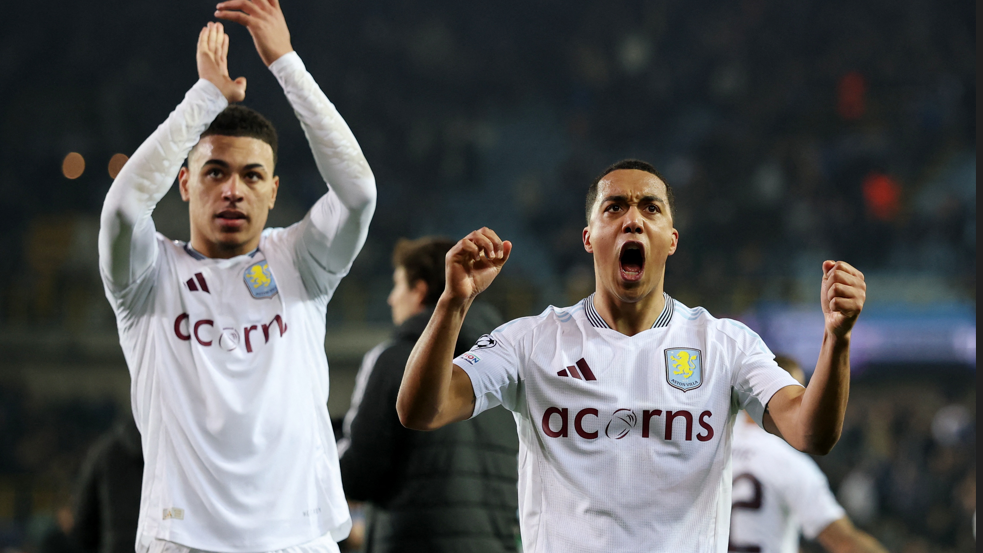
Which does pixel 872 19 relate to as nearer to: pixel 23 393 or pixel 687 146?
pixel 687 146

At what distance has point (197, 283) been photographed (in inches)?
129

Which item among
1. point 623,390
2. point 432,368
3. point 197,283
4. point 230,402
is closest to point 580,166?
point 197,283

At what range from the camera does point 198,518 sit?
3.03 m

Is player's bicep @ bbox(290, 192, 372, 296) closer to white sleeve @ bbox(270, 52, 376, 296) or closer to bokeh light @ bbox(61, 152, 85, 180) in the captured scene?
white sleeve @ bbox(270, 52, 376, 296)

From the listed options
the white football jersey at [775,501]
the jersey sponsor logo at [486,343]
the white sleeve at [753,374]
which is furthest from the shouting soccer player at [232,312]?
the white football jersey at [775,501]

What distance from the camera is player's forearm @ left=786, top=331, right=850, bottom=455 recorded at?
2.37 metres

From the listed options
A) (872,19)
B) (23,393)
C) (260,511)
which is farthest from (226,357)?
(872,19)

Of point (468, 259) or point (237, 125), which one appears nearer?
point (468, 259)

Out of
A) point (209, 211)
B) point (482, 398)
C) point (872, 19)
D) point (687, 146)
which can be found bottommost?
point (482, 398)

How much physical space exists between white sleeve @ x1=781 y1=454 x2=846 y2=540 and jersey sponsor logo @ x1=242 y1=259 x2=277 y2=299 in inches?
95.9

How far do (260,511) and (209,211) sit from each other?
1.04 meters

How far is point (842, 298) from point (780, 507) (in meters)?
2.23

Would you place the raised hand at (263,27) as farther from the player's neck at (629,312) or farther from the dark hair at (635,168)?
the player's neck at (629,312)

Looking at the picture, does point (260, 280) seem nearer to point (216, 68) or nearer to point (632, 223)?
point (216, 68)
